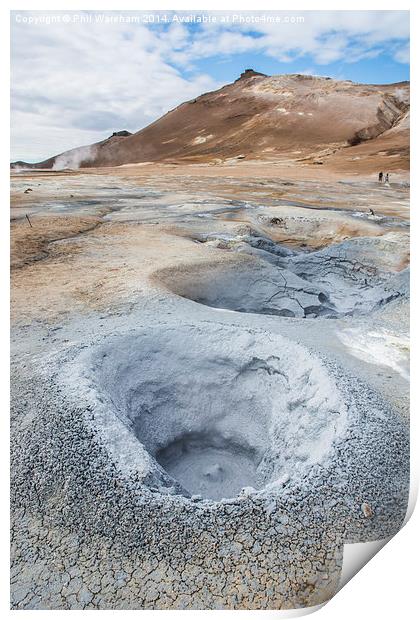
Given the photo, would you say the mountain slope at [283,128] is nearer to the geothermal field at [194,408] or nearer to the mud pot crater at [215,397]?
the geothermal field at [194,408]

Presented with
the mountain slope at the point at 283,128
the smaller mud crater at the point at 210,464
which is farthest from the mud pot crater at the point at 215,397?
the mountain slope at the point at 283,128

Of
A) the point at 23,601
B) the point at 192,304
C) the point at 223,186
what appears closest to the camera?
the point at 23,601

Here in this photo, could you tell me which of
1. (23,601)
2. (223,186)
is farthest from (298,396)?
(223,186)

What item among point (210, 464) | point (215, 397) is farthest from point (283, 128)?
point (210, 464)

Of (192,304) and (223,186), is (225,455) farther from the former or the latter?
(223,186)

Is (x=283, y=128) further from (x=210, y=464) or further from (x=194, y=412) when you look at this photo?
(x=210, y=464)

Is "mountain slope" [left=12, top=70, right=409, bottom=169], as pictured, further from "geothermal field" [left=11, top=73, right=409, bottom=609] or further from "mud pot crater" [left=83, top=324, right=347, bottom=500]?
"mud pot crater" [left=83, top=324, right=347, bottom=500]

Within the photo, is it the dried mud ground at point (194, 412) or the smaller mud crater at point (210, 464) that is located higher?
the dried mud ground at point (194, 412)

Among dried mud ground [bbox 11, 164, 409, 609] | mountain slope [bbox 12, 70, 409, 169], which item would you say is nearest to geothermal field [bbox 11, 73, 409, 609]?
dried mud ground [bbox 11, 164, 409, 609]

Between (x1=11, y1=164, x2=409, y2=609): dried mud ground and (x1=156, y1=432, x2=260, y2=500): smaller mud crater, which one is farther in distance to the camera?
(x1=156, y1=432, x2=260, y2=500): smaller mud crater
